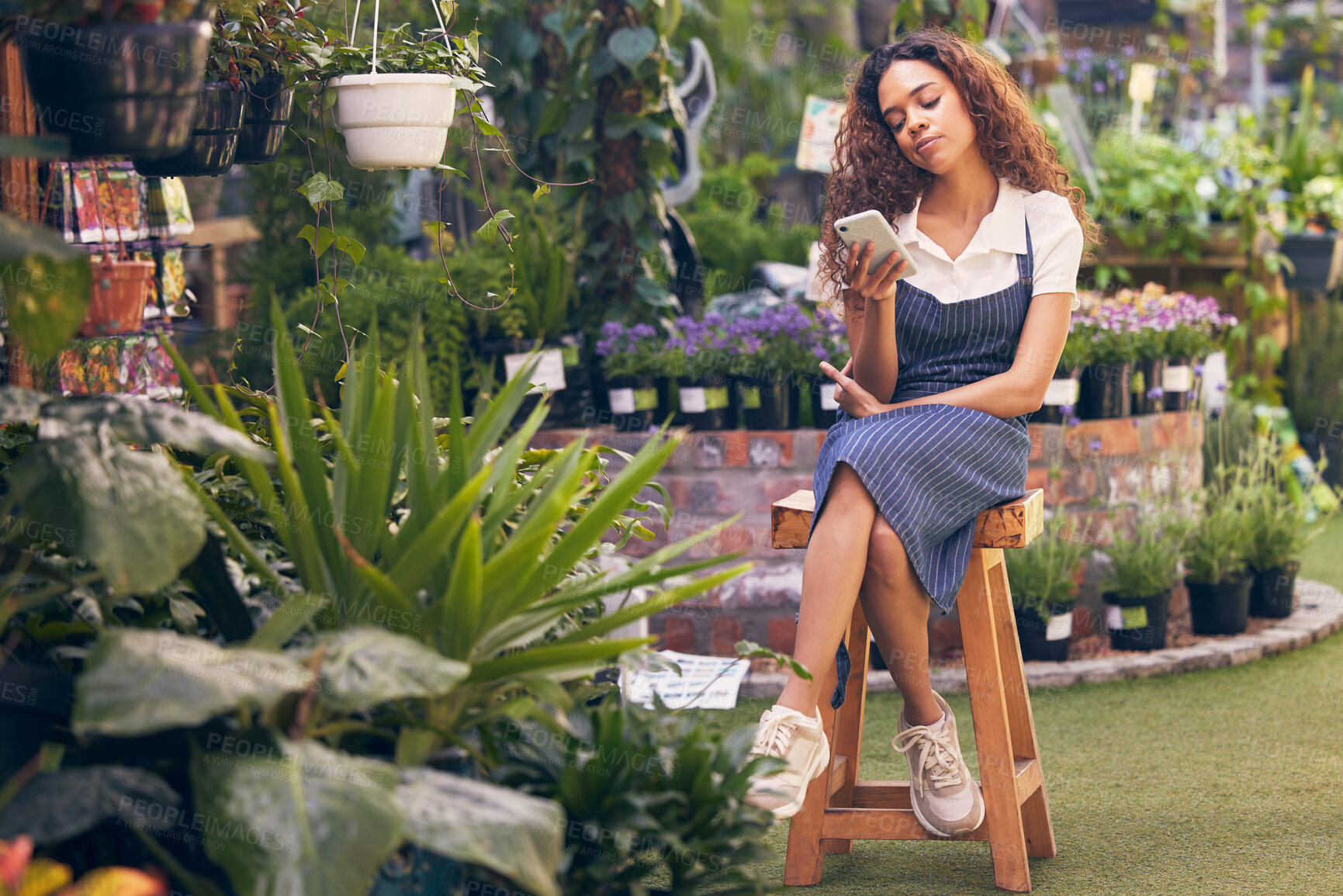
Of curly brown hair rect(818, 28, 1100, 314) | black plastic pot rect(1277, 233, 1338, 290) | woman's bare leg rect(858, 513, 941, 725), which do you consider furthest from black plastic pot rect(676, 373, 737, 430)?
black plastic pot rect(1277, 233, 1338, 290)

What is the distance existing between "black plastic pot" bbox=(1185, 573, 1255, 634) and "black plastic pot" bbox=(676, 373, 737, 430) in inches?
54.4

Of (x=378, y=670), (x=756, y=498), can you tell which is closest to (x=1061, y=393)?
(x=756, y=498)

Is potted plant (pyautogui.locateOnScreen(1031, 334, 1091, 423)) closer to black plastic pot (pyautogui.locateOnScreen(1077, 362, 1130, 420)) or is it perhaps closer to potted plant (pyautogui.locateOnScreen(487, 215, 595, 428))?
black plastic pot (pyautogui.locateOnScreen(1077, 362, 1130, 420))

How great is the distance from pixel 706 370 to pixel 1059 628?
45.9 inches

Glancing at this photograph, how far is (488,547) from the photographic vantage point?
149 centimetres

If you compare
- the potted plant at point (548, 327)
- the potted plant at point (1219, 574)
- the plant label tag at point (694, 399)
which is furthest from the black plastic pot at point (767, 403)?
the potted plant at point (1219, 574)

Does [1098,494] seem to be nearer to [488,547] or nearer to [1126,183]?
[1126,183]

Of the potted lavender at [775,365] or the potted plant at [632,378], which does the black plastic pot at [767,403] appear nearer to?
the potted lavender at [775,365]

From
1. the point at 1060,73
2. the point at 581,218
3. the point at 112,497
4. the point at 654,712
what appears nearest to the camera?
the point at 112,497

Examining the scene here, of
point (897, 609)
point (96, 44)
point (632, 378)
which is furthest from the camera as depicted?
point (632, 378)

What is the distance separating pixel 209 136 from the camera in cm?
204

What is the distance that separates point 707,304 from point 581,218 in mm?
593

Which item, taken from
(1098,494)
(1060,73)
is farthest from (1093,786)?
(1060,73)

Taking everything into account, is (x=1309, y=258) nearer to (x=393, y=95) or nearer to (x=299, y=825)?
(x=393, y=95)
